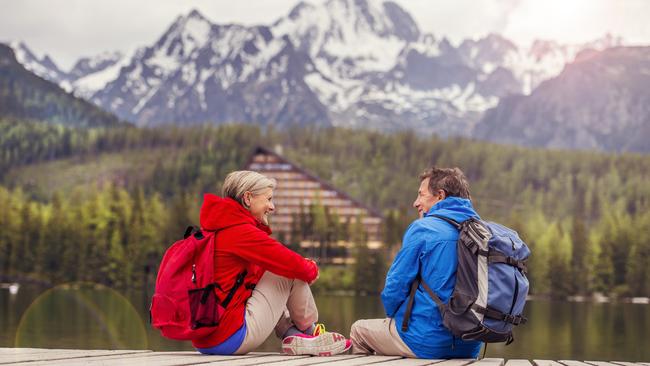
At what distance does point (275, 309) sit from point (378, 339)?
1007 mm

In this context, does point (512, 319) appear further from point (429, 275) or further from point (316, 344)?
point (316, 344)

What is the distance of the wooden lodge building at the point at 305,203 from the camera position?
443ft

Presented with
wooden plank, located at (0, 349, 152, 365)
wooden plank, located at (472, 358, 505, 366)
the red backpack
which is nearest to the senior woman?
the red backpack

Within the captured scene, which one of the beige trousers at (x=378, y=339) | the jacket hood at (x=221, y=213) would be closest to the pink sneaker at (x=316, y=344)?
the beige trousers at (x=378, y=339)

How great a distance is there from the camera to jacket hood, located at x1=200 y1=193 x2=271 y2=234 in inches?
366

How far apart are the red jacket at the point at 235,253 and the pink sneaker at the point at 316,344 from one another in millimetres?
511

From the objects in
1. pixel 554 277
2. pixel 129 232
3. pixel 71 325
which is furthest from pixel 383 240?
pixel 71 325

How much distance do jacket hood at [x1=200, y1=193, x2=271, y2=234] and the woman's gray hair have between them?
0.09 m

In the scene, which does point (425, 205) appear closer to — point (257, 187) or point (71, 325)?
point (257, 187)

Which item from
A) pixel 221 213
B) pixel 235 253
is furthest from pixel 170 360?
pixel 221 213

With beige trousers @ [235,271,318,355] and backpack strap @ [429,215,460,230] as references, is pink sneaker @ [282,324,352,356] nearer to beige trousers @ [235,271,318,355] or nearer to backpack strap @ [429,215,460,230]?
beige trousers @ [235,271,318,355]

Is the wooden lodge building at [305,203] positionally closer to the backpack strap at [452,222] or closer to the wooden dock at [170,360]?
the backpack strap at [452,222]

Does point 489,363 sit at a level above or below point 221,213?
below

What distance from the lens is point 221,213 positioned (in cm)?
930
